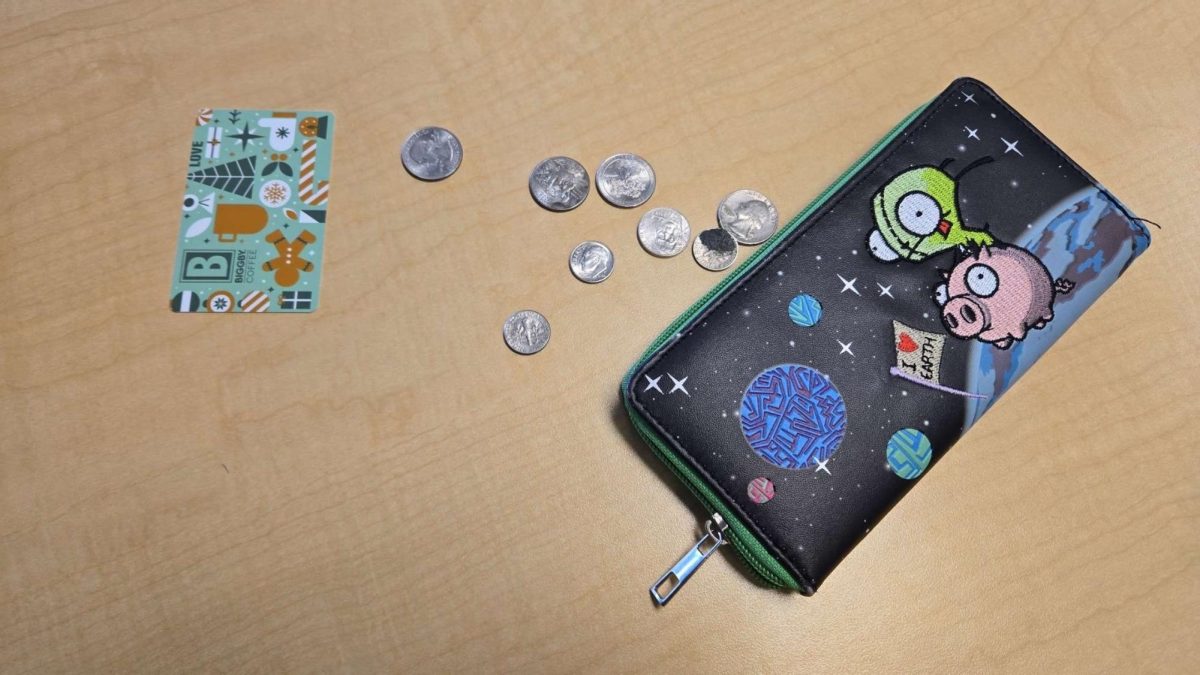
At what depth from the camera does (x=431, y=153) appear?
3.01 feet

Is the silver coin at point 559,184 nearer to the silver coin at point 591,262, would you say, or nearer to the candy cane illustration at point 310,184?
the silver coin at point 591,262

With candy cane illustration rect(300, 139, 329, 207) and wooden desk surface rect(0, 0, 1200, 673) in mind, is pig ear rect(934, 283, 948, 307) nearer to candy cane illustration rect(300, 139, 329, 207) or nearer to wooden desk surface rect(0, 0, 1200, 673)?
wooden desk surface rect(0, 0, 1200, 673)

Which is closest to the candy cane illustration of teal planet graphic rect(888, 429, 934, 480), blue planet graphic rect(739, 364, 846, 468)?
blue planet graphic rect(739, 364, 846, 468)

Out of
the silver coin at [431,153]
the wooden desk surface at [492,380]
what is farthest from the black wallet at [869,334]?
the silver coin at [431,153]

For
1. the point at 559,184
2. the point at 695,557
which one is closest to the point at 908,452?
the point at 695,557

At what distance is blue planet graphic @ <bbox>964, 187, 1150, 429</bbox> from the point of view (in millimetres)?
807

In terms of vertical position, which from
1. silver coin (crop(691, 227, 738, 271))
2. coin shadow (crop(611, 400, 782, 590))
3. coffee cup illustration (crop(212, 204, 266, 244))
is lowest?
coffee cup illustration (crop(212, 204, 266, 244))

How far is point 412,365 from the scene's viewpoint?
2.86ft

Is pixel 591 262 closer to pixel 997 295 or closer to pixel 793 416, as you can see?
pixel 793 416

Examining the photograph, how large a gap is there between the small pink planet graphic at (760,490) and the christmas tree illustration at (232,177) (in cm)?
64

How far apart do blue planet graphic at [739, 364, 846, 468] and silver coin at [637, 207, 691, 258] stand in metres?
0.20

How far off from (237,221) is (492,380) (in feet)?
1.11

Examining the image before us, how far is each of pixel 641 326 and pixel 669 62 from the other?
1.10ft

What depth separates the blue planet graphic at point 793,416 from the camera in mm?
772
